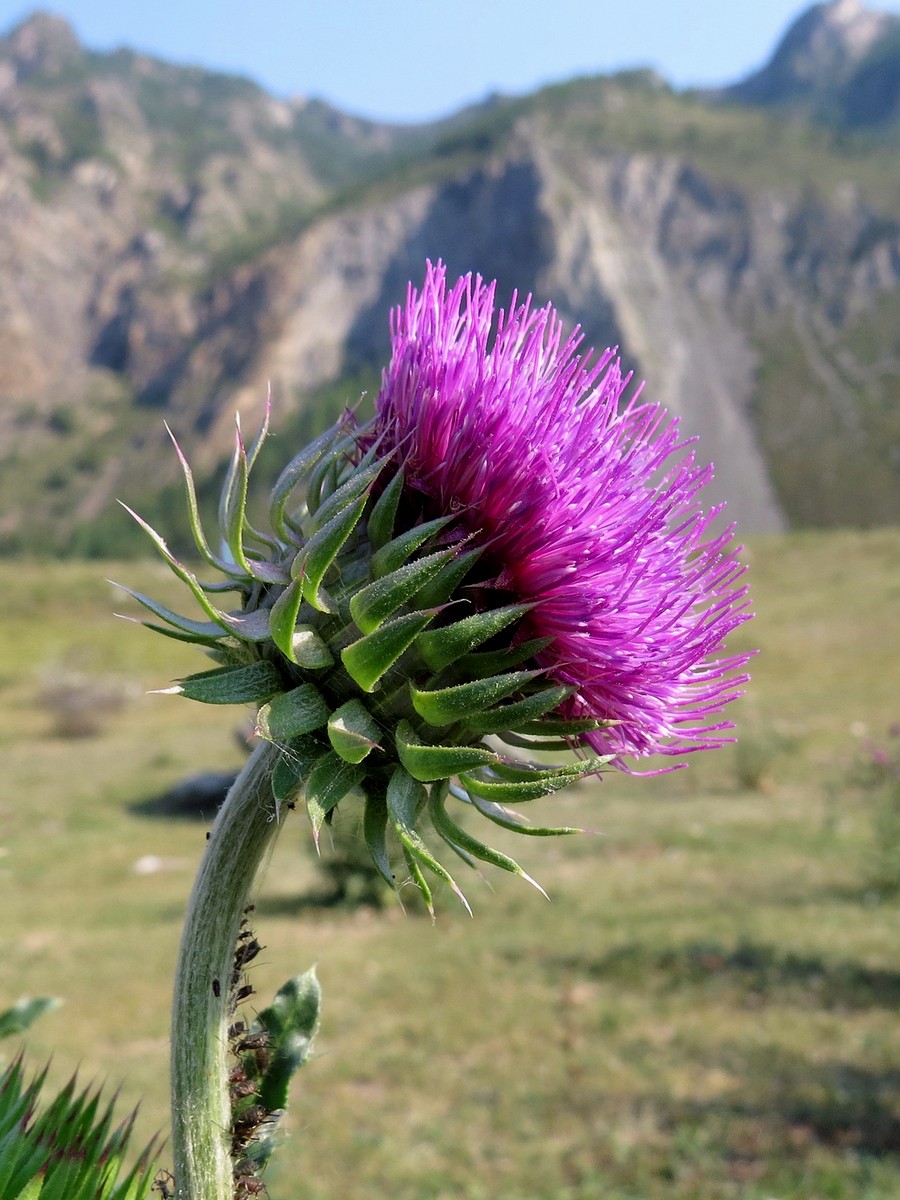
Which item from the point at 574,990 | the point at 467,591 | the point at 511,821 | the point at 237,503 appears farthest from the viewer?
the point at 574,990

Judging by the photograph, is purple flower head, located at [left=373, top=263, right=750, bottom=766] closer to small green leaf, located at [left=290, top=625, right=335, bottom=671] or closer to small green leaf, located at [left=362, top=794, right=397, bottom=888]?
small green leaf, located at [left=290, top=625, right=335, bottom=671]

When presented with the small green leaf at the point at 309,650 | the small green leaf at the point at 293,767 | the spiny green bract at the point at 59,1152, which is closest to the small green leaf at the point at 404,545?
the small green leaf at the point at 309,650

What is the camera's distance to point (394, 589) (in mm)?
2395

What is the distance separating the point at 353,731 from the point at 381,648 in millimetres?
199

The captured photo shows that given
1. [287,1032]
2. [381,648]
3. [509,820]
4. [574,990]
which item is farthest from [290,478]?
[574,990]

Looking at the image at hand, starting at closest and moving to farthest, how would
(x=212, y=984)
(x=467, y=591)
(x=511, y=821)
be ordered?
(x=212, y=984)
(x=511, y=821)
(x=467, y=591)

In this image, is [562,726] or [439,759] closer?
[439,759]

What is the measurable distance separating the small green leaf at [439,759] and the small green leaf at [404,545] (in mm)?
435

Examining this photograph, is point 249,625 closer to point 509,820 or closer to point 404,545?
point 404,545

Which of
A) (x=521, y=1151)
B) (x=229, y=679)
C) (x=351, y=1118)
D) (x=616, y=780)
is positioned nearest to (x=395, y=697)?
(x=229, y=679)

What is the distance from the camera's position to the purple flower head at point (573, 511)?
2.62 m

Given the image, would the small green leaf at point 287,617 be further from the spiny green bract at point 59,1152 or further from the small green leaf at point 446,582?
the spiny green bract at point 59,1152

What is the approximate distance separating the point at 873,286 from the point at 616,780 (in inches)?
6997

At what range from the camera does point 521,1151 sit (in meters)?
9.15
